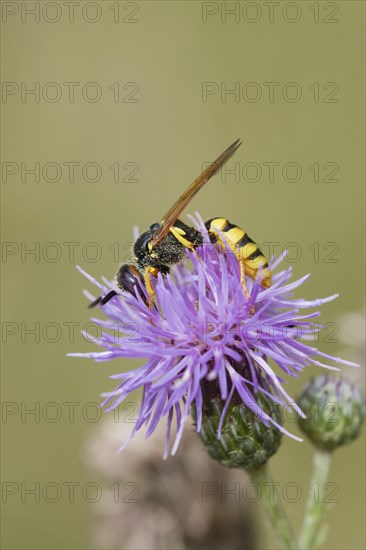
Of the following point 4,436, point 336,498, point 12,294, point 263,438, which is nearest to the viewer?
point 263,438

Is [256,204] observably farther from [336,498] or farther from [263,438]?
[263,438]

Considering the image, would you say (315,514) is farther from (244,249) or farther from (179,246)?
(179,246)

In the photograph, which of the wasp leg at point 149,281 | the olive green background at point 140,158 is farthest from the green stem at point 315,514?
the olive green background at point 140,158

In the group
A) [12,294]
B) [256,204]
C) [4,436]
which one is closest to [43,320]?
[12,294]

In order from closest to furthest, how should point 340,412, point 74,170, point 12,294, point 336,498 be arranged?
point 340,412 < point 336,498 < point 12,294 < point 74,170

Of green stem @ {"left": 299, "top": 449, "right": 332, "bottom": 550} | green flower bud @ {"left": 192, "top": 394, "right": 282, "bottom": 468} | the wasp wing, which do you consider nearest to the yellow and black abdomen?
the wasp wing

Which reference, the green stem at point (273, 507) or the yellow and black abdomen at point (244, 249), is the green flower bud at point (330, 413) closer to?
the green stem at point (273, 507)
